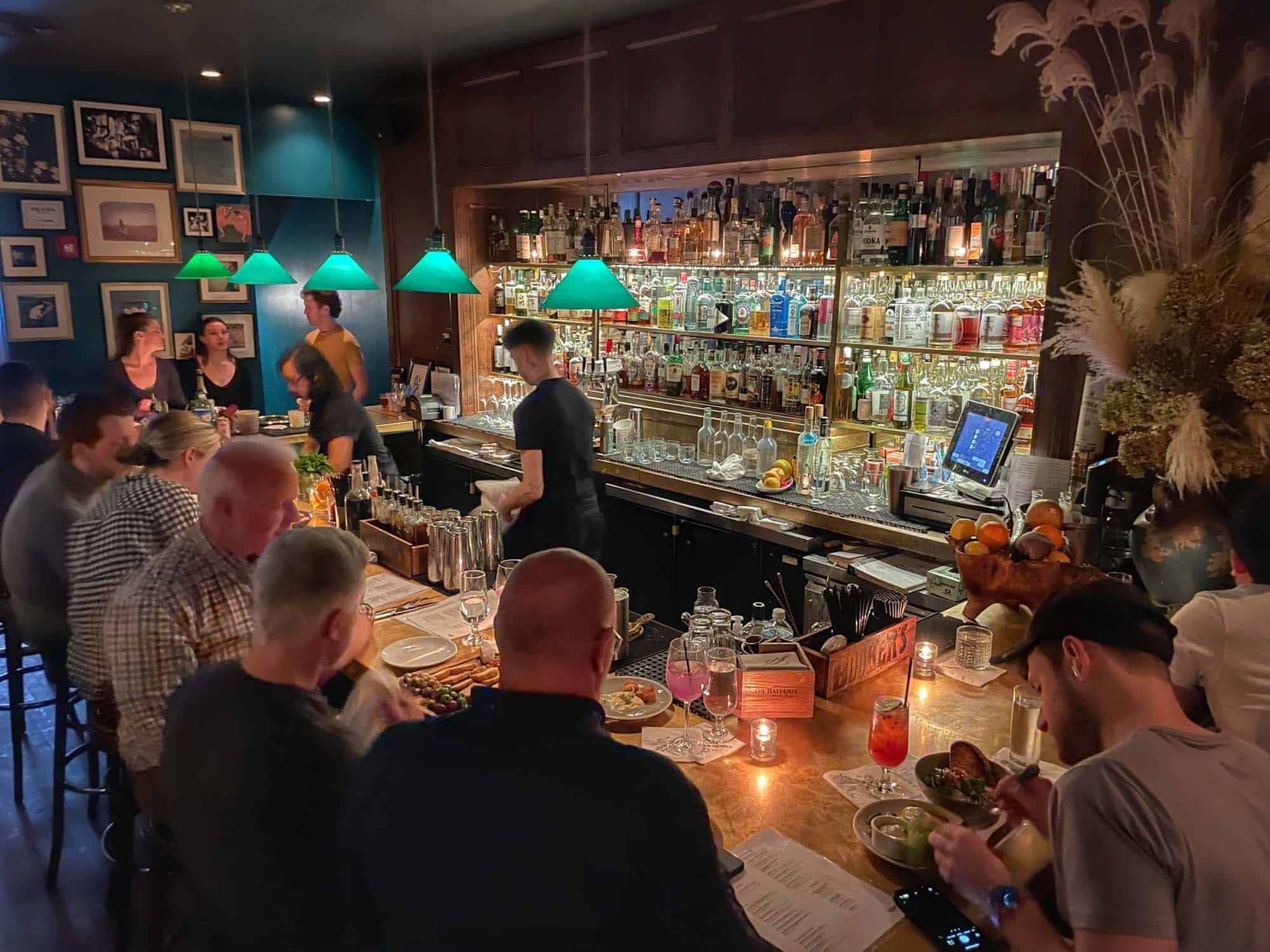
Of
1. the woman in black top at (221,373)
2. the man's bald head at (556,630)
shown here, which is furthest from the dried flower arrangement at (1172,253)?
the woman in black top at (221,373)

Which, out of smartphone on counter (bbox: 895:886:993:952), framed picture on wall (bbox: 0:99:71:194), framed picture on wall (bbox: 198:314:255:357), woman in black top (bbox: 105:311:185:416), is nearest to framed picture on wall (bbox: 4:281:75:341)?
framed picture on wall (bbox: 0:99:71:194)

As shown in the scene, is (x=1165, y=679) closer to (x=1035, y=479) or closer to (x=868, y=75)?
(x=1035, y=479)

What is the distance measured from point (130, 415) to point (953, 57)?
3446mm

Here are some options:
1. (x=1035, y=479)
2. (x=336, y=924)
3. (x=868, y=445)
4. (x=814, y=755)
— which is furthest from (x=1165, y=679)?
(x=868, y=445)

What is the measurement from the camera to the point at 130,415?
11.1ft

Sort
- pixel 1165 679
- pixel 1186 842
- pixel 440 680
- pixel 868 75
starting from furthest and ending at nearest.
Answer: pixel 868 75 < pixel 440 680 < pixel 1165 679 < pixel 1186 842

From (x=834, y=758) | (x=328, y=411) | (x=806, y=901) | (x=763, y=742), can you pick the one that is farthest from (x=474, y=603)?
(x=328, y=411)

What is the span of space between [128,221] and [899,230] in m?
5.77

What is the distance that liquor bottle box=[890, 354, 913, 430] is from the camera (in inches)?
167

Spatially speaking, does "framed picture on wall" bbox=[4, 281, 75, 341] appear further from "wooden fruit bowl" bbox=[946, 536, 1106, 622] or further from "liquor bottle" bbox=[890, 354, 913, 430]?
"wooden fruit bowl" bbox=[946, 536, 1106, 622]

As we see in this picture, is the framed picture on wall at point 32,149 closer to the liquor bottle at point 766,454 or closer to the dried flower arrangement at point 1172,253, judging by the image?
the liquor bottle at point 766,454

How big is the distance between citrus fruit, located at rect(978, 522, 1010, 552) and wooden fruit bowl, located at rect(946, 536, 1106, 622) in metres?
0.02

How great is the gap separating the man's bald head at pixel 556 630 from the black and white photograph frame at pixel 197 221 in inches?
268

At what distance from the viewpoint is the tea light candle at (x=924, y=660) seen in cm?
239
